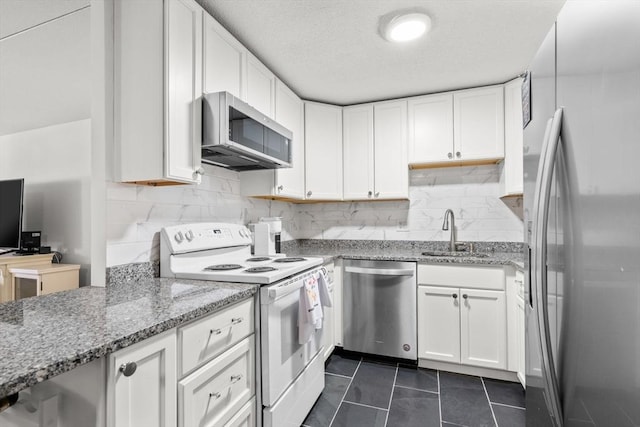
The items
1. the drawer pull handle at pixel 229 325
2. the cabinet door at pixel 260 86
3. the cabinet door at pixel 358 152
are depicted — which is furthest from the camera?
the cabinet door at pixel 358 152

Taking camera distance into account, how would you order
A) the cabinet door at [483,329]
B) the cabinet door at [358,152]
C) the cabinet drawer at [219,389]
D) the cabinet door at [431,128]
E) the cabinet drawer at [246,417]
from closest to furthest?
the cabinet drawer at [219,389]
the cabinet drawer at [246,417]
the cabinet door at [483,329]
the cabinet door at [431,128]
the cabinet door at [358,152]

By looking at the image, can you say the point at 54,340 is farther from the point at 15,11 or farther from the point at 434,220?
the point at 434,220

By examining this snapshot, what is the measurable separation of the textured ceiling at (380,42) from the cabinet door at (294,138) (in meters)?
0.13

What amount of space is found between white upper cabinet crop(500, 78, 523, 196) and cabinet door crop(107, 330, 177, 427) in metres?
2.58

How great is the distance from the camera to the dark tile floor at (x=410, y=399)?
1892 millimetres

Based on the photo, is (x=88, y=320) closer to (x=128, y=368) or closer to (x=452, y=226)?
(x=128, y=368)

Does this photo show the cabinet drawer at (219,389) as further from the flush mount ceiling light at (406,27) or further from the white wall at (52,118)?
the flush mount ceiling light at (406,27)

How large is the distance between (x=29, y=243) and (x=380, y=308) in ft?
7.76

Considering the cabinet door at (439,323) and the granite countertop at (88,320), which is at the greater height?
the granite countertop at (88,320)

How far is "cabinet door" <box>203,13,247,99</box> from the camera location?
172 cm

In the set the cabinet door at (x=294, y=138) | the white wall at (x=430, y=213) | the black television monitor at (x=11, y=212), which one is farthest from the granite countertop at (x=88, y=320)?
the white wall at (x=430, y=213)

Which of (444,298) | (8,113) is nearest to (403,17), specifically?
(444,298)

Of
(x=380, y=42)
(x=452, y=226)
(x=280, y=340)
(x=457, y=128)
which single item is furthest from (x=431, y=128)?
(x=280, y=340)

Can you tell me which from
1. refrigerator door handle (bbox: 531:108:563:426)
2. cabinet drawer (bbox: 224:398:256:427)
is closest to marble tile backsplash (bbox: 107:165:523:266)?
cabinet drawer (bbox: 224:398:256:427)
